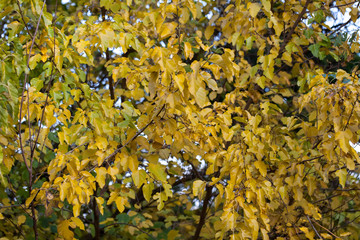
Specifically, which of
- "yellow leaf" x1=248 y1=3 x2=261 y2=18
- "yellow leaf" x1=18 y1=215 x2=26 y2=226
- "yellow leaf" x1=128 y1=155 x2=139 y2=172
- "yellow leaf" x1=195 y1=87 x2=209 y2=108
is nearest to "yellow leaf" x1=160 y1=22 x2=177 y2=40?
"yellow leaf" x1=195 y1=87 x2=209 y2=108

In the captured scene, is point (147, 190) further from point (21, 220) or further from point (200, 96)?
point (21, 220)

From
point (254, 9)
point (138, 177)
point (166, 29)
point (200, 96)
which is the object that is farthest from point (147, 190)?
point (254, 9)

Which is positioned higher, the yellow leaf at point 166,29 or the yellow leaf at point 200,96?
the yellow leaf at point 166,29

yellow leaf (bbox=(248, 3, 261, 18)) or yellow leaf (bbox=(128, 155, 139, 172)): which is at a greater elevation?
yellow leaf (bbox=(248, 3, 261, 18))

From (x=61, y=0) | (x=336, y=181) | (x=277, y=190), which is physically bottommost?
(x=277, y=190)

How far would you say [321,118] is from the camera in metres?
1.91

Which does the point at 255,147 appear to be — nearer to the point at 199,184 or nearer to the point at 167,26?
the point at 199,184

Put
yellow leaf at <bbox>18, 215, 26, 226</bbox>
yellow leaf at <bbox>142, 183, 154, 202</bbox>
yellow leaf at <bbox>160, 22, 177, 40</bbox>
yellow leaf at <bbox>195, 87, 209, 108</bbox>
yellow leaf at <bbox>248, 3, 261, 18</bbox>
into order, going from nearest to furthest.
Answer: yellow leaf at <bbox>195, 87, 209, 108</bbox>, yellow leaf at <bbox>160, 22, 177, 40</bbox>, yellow leaf at <bbox>142, 183, 154, 202</bbox>, yellow leaf at <bbox>248, 3, 261, 18</bbox>, yellow leaf at <bbox>18, 215, 26, 226</bbox>

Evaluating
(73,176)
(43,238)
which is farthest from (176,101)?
(43,238)

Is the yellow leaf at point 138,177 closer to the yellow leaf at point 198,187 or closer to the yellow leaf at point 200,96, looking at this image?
the yellow leaf at point 198,187

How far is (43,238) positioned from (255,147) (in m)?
2.06

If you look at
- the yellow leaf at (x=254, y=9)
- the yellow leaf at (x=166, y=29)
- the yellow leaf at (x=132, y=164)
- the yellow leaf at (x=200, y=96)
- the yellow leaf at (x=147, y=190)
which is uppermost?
the yellow leaf at (x=254, y=9)

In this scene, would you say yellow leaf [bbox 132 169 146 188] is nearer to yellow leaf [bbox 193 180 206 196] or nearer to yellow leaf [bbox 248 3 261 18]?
yellow leaf [bbox 193 180 206 196]

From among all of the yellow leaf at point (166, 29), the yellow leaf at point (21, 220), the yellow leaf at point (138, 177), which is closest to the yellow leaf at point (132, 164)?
the yellow leaf at point (138, 177)
